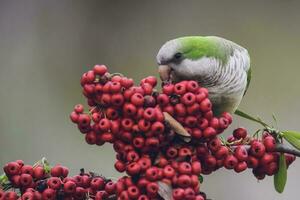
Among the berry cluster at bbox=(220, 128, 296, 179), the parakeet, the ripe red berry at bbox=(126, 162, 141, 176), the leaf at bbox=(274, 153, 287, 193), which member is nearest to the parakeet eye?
the parakeet

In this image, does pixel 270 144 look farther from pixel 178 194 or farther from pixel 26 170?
pixel 26 170

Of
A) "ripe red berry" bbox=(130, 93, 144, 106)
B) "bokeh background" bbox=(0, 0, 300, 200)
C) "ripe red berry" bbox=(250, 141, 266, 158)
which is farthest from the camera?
"bokeh background" bbox=(0, 0, 300, 200)

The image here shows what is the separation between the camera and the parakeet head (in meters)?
2.17

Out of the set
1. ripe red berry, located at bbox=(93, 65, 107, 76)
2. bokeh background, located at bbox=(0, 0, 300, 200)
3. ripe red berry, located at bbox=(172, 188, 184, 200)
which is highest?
bokeh background, located at bbox=(0, 0, 300, 200)

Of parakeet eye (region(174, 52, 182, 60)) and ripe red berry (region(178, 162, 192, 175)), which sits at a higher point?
parakeet eye (region(174, 52, 182, 60))

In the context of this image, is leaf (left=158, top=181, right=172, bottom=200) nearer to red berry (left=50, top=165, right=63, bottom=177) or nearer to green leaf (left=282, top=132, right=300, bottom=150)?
red berry (left=50, top=165, right=63, bottom=177)

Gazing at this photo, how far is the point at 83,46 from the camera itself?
4723mm

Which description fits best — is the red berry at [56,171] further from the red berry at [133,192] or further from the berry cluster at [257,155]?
the berry cluster at [257,155]

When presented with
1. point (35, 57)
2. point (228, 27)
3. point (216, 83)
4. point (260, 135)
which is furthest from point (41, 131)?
point (260, 135)

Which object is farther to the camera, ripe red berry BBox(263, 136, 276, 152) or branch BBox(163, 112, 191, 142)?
ripe red berry BBox(263, 136, 276, 152)

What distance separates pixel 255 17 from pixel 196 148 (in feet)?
10.6

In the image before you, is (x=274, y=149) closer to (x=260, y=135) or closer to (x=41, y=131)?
(x=260, y=135)

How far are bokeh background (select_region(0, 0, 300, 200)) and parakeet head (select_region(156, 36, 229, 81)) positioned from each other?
2.15 m

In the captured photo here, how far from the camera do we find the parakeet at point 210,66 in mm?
2170
